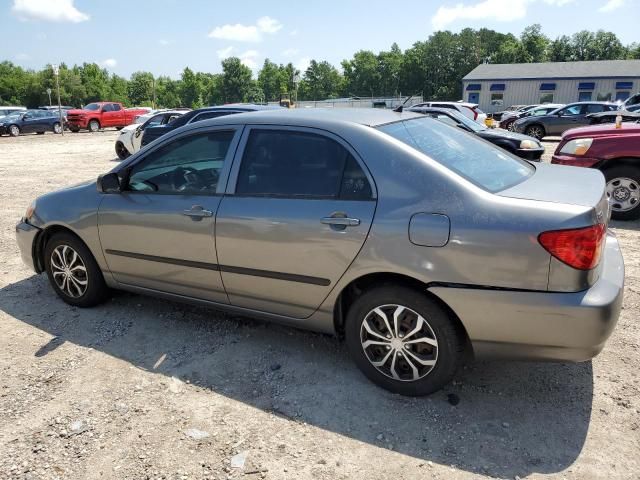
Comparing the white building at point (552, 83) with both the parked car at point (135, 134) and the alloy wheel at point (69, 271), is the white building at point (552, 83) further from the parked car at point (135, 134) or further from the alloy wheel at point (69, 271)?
the alloy wheel at point (69, 271)

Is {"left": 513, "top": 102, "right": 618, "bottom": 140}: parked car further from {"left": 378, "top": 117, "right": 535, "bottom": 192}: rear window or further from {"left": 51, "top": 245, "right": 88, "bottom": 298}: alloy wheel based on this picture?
{"left": 51, "top": 245, "right": 88, "bottom": 298}: alloy wheel

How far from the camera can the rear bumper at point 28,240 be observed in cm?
430

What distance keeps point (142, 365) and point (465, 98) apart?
58589 millimetres

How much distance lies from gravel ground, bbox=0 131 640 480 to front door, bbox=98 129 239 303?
48 centimetres

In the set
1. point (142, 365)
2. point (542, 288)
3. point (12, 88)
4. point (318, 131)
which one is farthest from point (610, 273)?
point (12, 88)

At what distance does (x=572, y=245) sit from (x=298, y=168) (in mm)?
1602

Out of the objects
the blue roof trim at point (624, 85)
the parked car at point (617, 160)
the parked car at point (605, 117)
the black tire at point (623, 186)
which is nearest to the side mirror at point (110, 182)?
the parked car at point (617, 160)

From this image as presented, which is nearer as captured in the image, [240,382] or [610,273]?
[610,273]

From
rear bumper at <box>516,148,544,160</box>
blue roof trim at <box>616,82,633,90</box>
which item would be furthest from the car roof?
blue roof trim at <box>616,82,633,90</box>

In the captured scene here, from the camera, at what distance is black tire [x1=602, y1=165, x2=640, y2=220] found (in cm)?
656

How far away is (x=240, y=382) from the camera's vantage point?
125 inches

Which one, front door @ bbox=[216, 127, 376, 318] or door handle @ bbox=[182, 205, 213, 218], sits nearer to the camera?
front door @ bbox=[216, 127, 376, 318]

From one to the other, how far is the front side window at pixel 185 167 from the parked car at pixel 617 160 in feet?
17.5

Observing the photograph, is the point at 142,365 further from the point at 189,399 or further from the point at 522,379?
the point at 522,379
